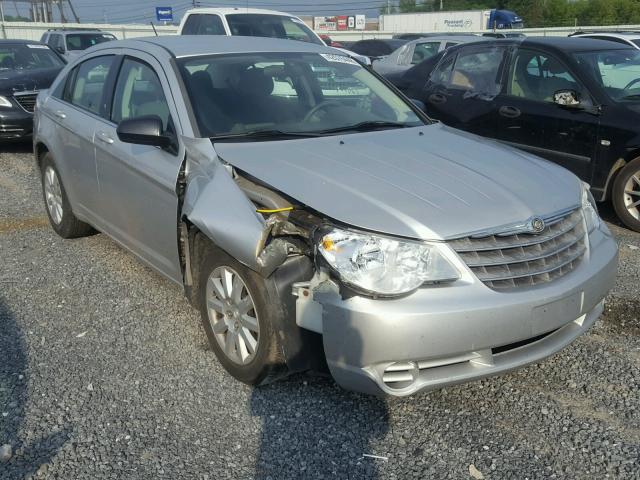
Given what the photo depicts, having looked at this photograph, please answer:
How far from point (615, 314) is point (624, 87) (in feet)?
10.1

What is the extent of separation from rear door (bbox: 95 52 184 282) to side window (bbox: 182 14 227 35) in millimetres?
6962

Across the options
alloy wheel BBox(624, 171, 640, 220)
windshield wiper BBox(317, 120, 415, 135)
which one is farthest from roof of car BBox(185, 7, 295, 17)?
windshield wiper BBox(317, 120, 415, 135)

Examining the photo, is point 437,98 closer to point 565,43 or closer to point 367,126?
point 565,43

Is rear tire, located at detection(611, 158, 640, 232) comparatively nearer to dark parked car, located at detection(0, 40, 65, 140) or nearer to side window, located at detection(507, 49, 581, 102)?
side window, located at detection(507, 49, 581, 102)

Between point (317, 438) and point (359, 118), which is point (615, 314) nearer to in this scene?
point (359, 118)

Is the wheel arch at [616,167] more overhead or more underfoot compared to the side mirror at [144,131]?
more underfoot

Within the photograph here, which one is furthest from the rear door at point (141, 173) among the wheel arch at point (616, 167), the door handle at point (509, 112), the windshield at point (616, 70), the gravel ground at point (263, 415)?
the windshield at point (616, 70)

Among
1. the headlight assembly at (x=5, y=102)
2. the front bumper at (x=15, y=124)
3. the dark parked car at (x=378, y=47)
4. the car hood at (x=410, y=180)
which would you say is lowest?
the dark parked car at (x=378, y=47)

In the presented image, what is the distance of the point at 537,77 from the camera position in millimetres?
6992

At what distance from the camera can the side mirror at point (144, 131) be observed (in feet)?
12.8

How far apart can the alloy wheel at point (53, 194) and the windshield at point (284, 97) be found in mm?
2094

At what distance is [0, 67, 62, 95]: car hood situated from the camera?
10.0 m

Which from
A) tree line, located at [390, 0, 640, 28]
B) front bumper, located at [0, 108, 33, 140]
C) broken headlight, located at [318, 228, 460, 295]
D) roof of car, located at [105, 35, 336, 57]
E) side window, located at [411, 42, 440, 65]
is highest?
roof of car, located at [105, 35, 336, 57]

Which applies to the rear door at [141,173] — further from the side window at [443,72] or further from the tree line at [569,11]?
the tree line at [569,11]
